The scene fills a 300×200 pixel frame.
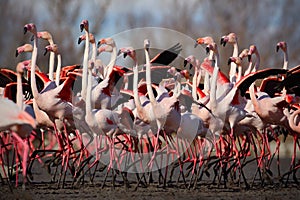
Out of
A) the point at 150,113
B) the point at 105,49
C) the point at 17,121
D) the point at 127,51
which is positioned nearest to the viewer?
the point at 17,121

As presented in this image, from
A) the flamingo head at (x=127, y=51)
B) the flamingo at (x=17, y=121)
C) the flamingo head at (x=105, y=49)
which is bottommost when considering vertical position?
the flamingo at (x=17, y=121)

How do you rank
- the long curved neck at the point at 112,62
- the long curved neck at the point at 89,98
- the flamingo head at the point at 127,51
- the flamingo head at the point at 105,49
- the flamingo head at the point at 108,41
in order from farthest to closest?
the flamingo head at the point at 105,49 → the flamingo head at the point at 108,41 → the long curved neck at the point at 112,62 → the flamingo head at the point at 127,51 → the long curved neck at the point at 89,98

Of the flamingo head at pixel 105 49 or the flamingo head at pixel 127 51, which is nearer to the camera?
the flamingo head at pixel 127 51

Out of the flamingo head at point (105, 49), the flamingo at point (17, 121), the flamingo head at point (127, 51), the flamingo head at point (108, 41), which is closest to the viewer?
the flamingo at point (17, 121)

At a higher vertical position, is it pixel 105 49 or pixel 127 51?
pixel 105 49

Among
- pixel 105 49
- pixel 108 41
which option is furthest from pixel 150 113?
pixel 105 49

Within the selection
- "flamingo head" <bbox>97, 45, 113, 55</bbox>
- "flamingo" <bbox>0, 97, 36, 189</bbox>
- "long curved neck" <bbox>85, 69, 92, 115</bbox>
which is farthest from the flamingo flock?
"flamingo" <bbox>0, 97, 36, 189</bbox>

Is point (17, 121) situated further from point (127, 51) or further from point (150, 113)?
point (127, 51)

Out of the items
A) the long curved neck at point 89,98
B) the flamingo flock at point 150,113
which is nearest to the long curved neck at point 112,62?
the flamingo flock at point 150,113

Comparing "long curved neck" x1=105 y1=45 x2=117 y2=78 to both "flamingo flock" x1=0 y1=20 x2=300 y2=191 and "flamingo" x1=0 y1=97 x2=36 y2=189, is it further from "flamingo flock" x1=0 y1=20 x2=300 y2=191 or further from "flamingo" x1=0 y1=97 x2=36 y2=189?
"flamingo" x1=0 y1=97 x2=36 y2=189

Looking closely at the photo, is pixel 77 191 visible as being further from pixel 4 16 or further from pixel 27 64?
pixel 4 16

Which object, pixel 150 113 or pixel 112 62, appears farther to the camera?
pixel 112 62

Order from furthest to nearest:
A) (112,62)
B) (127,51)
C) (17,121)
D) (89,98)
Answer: (112,62) < (127,51) < (89,98) < (17,121)

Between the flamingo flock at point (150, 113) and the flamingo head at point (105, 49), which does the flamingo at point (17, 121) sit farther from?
the flamingo head at point (105, 49)
